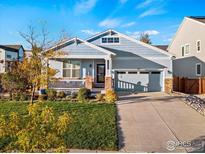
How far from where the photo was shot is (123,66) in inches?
A: 1006

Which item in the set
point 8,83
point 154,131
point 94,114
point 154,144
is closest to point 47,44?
point 8,83

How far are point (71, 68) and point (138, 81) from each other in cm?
631

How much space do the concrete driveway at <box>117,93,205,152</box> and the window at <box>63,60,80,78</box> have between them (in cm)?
930

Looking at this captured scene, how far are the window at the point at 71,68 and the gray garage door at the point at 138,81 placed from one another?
3.66 m

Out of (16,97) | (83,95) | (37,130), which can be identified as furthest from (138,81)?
(37,130)

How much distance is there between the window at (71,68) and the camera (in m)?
25.3

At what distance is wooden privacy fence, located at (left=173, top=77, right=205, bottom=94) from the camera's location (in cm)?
2523

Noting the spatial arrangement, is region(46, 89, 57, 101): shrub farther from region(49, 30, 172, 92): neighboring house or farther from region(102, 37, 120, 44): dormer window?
region(102, 37, 120, 44): dormer window

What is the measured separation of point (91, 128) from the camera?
10.5m

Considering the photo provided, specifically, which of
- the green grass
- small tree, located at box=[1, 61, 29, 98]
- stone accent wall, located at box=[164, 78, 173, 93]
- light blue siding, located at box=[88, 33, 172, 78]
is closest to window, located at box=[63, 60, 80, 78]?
light blue siding, located at box=[88, 33, 172, 78]

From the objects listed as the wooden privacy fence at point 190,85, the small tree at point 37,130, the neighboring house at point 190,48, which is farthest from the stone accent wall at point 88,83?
the small tree at point 37,130

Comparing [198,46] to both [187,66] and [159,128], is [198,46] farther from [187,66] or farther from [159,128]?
[159,128]

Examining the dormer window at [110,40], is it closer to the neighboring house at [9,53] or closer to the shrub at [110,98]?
the shrub at [110,98]

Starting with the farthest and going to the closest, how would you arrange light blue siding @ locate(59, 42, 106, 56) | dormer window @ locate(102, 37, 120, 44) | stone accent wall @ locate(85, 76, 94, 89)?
1. dormer window @ locate(102, 37, 120, 44)
2. stone accent wall @ locate(85, 76, 94, 89)
3. light blue siding @ locate(59, 42, 106, 56)
